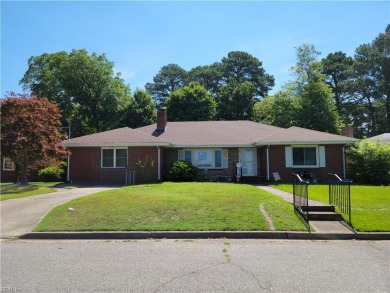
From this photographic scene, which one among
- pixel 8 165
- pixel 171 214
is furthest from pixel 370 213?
pixel 8 165

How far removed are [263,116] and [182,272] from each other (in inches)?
1690

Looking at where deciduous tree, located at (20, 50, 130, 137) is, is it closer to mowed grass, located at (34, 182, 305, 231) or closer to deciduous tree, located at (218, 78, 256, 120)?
deciduous tree, located at (218, 78, 256, 120)

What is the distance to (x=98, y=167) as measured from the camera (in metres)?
23.1

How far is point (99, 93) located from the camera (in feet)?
161

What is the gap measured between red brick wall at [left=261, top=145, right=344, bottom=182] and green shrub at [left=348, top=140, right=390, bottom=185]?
83 cm

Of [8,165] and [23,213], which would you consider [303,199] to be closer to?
[23,213]

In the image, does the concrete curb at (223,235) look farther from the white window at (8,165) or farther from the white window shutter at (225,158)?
the white window at (8,165)

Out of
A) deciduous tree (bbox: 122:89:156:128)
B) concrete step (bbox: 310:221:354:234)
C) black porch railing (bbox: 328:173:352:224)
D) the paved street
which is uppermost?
deciduous tree (bbox: 122:89:156:128)

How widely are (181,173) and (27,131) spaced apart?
9233 mm

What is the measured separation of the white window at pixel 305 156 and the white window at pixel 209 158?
4536 millimetres

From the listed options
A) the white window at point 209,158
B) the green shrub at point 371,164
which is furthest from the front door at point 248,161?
the green shrub at point 371,164

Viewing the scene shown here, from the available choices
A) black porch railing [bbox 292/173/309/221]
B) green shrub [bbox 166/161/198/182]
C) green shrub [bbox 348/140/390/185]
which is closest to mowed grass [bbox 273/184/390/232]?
black porch railing [bbox 292/173/309/221]

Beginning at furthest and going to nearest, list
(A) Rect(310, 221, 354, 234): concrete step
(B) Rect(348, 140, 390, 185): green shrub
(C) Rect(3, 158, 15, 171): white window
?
(C) Rect(3, 158, 15, 171): white window, (B) Rect(348, 140, 390, 185): green shrub, (A) Rect(310, 221, 354, 234): concrete step

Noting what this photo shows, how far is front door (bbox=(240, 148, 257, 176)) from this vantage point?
971 inches
